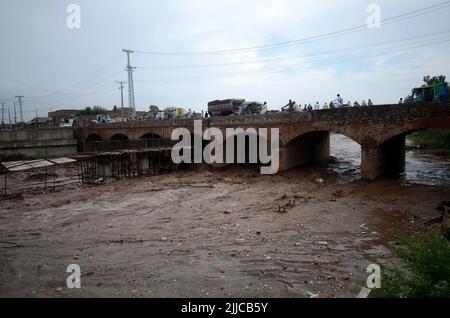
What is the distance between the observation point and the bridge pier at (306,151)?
21.5 m

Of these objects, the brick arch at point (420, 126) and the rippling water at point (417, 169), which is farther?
the rippling water at point (417, 169)

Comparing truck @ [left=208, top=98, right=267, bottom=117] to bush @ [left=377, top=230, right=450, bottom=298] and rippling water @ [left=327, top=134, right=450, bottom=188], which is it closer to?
rippling water @ [left=327, top=134, right=450, bottom=188]

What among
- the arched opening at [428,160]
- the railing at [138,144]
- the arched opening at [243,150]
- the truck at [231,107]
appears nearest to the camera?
the arched opening at [428,160]

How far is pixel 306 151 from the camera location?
24422 mm

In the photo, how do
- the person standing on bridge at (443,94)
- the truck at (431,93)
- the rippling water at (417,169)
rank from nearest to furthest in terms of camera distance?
the person standing on bridge at (443,94), the truck at (431,93), the rippling water at (417,169)

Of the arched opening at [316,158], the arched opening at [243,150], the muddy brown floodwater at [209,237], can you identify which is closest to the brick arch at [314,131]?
the arched opening at [316,158]

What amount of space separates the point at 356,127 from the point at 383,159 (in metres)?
3.03

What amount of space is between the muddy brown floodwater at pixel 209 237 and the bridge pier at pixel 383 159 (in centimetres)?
77

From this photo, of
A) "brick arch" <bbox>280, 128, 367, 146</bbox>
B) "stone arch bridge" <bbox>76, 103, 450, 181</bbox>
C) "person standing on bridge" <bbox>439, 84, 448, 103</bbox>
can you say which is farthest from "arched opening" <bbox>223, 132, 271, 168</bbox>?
"person standing on bridge" <bbox>439, 84, 448, 103</bbox>

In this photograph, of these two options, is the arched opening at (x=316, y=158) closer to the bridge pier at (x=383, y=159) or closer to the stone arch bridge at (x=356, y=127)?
the stone arch bridge at (x=356, y=127)

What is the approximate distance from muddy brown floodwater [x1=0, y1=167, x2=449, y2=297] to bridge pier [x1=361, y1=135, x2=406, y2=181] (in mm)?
772

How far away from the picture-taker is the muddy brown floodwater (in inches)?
283

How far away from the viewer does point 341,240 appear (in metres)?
9.77
